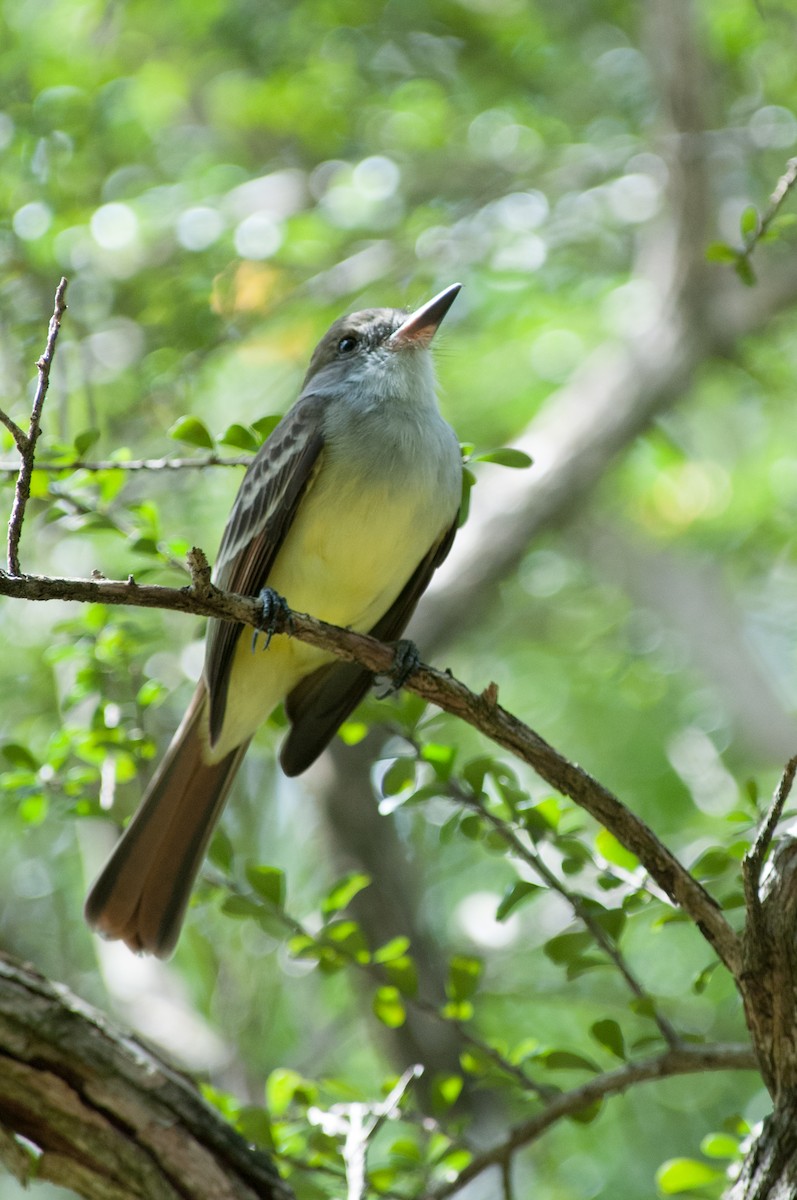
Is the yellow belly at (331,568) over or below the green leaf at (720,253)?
below

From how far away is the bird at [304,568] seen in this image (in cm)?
427

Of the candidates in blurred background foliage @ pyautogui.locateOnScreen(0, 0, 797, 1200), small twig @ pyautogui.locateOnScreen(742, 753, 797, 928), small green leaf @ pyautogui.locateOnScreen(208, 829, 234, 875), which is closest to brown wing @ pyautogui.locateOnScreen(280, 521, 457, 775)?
blurred background foliage @ pyautogui.locateOnScreen(0, 0, 797, 1200)

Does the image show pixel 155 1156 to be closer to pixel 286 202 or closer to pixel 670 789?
pixel 670 789

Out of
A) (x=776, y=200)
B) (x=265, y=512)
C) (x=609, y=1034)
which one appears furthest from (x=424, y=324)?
(x=609, y=1034)

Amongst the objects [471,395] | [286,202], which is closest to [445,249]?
[471,395]

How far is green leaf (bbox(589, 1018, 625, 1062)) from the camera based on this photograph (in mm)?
3457

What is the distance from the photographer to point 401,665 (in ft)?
12.5

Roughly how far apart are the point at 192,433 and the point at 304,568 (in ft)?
2.79

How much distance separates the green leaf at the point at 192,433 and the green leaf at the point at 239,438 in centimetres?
4

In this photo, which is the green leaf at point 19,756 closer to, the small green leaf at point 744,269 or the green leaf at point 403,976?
the green leaf at point 403,976

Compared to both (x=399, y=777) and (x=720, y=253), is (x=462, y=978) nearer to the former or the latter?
(x=399, y=777)

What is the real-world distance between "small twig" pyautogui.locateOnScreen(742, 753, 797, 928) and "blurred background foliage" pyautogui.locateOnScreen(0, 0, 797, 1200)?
45.7 inches

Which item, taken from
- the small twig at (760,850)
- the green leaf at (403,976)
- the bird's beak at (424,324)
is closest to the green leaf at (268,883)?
the green leaf at (403,976)

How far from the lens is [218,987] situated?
20.9ft
